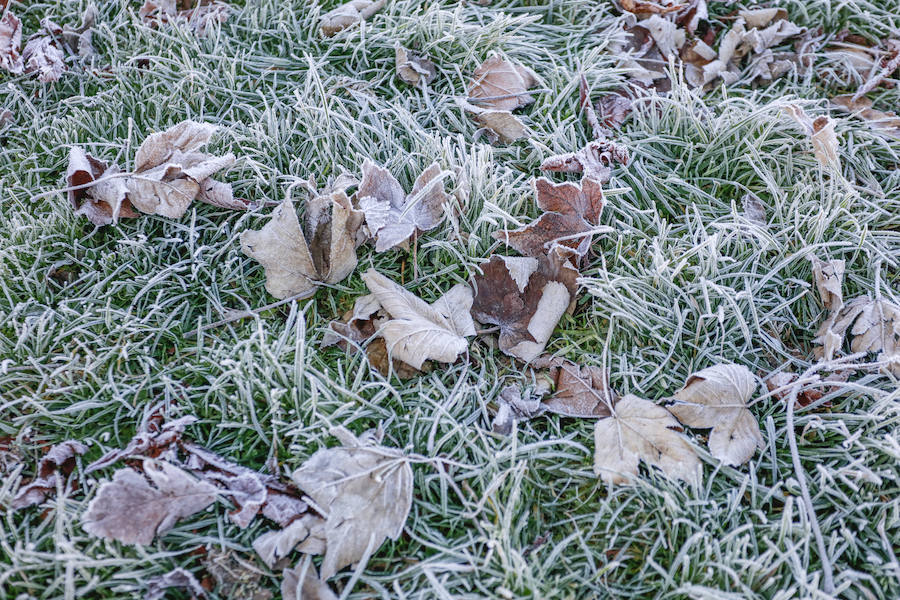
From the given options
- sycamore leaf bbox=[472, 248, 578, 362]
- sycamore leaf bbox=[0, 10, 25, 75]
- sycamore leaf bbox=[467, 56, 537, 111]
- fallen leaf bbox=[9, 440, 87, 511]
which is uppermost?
sycamore leaf bbox=[0, 10, 25, 75]

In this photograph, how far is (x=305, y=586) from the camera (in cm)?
165

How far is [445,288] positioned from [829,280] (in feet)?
4.03

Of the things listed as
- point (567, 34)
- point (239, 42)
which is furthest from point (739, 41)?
point (239, 42)

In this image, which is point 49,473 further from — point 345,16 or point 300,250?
point 345,16

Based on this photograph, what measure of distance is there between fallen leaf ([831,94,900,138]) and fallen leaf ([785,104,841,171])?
13.0 inches

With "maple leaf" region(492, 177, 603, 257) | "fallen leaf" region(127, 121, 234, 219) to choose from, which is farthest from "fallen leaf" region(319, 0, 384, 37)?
"maple leaf" region(492, 177, 603, 257)

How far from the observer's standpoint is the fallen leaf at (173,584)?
162 cm

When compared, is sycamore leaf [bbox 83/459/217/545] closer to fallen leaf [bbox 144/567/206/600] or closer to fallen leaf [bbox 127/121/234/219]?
fallen leaf [bbox 144/567/206/600]

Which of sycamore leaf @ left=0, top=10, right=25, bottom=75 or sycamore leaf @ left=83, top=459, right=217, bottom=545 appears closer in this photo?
sycamore leaf @ left=83, top=459, right=217, bottom=545

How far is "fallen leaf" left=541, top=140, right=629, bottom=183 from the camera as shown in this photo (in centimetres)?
240

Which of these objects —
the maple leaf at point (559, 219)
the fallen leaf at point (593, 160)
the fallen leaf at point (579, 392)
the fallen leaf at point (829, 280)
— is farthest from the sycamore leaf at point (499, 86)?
the fallen leaf at point (829, 280)

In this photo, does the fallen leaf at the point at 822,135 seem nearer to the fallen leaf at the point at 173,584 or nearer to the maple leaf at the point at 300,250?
the maple leaf at the point at 300,250

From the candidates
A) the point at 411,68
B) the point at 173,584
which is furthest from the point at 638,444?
the point at 411,68

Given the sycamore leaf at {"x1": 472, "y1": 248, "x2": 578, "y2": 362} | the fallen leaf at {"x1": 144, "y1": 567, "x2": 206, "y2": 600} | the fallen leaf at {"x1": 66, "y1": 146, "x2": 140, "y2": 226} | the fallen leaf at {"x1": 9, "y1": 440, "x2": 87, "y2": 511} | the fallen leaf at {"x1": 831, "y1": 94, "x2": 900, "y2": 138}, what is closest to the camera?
the fallen leaf at {"x1": 144, "y1": 567, "x2": 206, "y2": 600}
